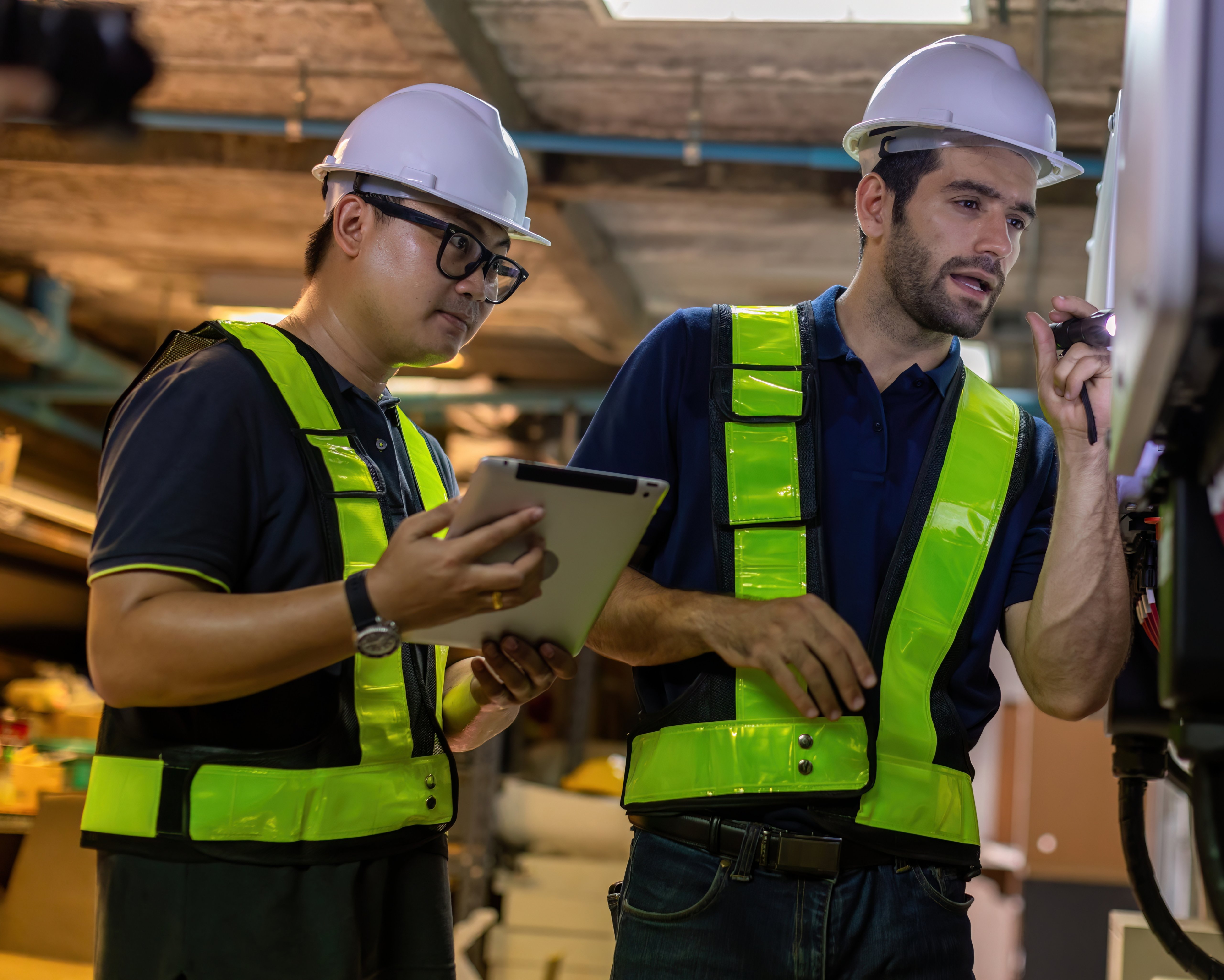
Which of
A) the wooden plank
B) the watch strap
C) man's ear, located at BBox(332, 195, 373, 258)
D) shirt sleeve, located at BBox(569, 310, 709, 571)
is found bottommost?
the watch strap

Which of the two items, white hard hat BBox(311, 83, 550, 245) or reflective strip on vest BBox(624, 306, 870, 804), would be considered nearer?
reflective strip on vest BBox(624, 306, 870, 804)

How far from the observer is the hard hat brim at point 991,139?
77.7 inches

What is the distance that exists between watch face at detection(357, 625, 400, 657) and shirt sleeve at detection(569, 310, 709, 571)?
0.48 meters

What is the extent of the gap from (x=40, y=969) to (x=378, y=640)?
269cm

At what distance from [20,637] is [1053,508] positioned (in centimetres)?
769

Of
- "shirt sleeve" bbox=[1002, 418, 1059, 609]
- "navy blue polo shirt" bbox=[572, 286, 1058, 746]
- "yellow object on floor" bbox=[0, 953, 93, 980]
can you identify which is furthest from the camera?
"yellow object on floor" bbox=[0, 953, 93, 980]

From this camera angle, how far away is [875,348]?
80.1 inches

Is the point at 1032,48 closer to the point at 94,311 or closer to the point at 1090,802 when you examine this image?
the point at 1090,802

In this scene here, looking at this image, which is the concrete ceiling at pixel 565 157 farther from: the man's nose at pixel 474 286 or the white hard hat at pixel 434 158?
the man's nose at pixel 474 286

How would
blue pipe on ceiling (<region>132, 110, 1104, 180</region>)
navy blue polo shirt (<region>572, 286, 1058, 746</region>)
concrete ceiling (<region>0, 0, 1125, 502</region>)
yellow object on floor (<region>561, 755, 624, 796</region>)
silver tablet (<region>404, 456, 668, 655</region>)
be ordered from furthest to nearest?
1. yellow object on floor (<region>561, 755, 624, 796</region>)
2. blue pipe on ceiling (<region>132, 110, 1104, 180</region>)
3. concrete ceiling (<region>0, 0, 1125, 502</region>)
4. navy blue polo shirt (<region>572, 286, 1058, 746</region>)
5. silver tablet (<region>404, 456, 668, 655</region>)

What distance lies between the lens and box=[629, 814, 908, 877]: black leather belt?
65.2 inches

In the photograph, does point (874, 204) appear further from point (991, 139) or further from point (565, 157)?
point (565, 157)

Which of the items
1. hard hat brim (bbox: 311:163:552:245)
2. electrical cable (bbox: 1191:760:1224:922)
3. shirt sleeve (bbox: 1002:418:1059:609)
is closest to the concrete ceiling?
hard hat brim (bbox: 311:163:552:245)

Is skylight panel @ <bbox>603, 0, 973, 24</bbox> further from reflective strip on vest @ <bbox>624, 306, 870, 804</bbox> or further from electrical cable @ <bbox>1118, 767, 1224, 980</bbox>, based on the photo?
electrical cable @ <bbox>1118, 767, 1224, 980</bbox>
